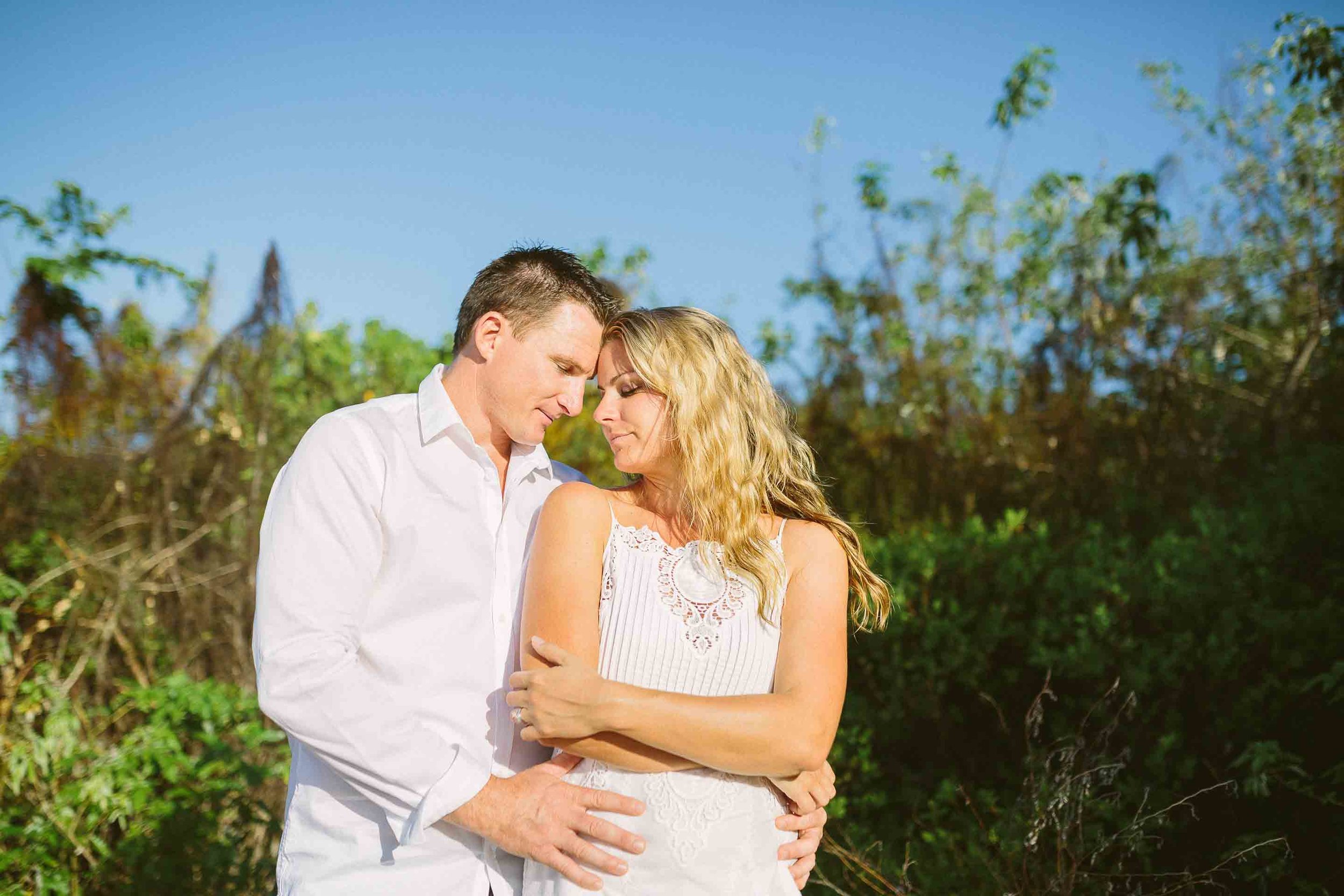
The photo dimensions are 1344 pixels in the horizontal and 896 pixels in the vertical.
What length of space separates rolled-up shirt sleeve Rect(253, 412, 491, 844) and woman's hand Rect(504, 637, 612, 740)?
0.19m

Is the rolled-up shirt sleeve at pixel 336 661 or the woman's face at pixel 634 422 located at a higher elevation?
the woman's face at pixel 634 422

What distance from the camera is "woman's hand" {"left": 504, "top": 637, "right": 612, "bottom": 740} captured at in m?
1.92

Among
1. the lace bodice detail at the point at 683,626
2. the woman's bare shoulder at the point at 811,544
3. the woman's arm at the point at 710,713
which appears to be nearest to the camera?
the woman's arm at the point at 710,713

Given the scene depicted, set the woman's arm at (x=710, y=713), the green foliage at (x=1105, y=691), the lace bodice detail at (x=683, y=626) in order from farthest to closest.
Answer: the green foliage at (x=1105, y=691) → the lace bodice detail at (x=683, y=626) → the woman's arm at (x=710, y=713)

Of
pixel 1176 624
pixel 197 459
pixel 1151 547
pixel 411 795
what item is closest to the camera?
pixel 411 795

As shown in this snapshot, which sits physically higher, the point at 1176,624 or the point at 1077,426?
the point at 1077,426

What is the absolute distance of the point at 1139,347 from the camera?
602 cm

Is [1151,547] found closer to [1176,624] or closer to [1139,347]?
[1176,624]

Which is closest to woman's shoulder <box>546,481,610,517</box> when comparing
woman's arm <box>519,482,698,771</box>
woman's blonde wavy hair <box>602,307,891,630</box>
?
woman's arm <box>519,482,698,771</box>

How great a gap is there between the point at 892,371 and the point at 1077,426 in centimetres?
219

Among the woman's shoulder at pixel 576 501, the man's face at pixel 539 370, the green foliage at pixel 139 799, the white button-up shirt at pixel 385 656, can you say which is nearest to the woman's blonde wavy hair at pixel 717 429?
the man's face at pixel 539 370

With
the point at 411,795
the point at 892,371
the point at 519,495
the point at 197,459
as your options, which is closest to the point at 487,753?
the point at 411,795

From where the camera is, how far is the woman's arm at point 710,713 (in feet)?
6.29

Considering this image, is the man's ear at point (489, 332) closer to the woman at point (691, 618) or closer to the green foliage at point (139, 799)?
the woman at point (691, 618)
